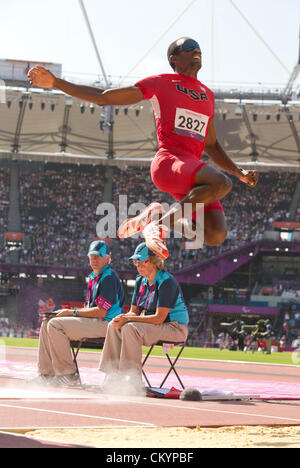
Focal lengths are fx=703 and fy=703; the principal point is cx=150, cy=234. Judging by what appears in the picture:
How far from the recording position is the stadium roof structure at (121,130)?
113ft

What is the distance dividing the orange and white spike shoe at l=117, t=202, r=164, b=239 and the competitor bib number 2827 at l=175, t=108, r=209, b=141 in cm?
57

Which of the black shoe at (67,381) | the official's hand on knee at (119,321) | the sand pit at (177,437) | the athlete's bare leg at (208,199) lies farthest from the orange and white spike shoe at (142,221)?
the black shoe at (67,381)

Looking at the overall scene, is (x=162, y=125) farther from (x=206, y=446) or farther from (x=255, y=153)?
(x=255, y=153)

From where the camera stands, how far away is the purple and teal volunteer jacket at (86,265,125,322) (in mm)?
7504

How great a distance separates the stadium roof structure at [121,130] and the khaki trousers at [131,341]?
26777 millimetres

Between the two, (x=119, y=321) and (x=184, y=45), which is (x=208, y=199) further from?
(x=119, y=321)

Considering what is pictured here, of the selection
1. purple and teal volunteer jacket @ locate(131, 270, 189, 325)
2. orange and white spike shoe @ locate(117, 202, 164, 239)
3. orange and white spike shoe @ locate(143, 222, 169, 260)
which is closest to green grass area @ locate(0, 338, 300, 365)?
purple and teal volunteer jacket @ locate(131, 270, 189, 325)

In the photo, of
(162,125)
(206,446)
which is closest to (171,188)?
(162,125)

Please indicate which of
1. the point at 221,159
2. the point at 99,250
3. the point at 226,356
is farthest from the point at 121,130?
the point at 221,159

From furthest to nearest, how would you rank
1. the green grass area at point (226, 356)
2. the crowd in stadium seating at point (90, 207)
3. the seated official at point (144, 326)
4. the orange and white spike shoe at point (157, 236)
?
the crowd in stadium seating at point (90, 207) → the green grass area at point (226, 356) → the seated official at point (144, 326) → the orange and white spike shoe at point (157, 236)

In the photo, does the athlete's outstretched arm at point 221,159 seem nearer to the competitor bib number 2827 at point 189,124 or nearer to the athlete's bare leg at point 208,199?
the competitor bib number 2827 at point 189,124

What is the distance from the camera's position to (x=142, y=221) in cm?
516

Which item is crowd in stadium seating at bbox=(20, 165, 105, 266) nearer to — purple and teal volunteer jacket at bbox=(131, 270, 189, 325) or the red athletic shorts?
purple and teal volunteer jacket at bbox=(131, 270, 189, 325)

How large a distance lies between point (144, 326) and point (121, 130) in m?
32.5
